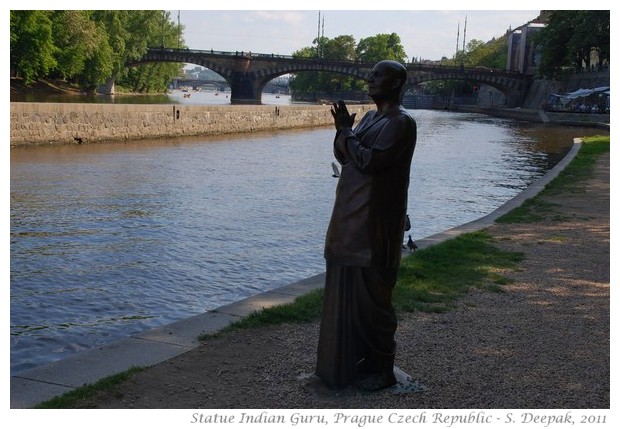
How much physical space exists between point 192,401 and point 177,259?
590 centimetres

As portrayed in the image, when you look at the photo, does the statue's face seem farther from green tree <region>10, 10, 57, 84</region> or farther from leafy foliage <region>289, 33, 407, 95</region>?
leafy foliage <region>289, 33, 407, 95</region>

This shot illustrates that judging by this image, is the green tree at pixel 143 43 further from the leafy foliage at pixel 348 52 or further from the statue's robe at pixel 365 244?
the statue's robe at pixel 365 244

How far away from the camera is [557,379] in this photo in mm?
5277

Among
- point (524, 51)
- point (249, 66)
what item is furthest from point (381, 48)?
point (249, 66)

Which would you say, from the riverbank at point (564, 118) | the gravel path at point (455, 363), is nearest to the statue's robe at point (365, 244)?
the gravel path at point (455, 363)

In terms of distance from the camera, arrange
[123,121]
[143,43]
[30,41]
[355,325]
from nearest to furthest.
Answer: [355,325], [123,121], [30,41], [143,43]

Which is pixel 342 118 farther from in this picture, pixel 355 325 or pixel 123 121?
pixel 123 121

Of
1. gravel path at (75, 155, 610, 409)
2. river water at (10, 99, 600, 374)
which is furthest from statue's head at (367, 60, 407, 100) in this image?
river water at (10, 99, 600, 374)

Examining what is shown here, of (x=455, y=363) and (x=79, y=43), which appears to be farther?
(x=79, y=43)

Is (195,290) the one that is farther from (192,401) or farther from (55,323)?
(192,401)

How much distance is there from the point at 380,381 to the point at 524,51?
96167 millimetres

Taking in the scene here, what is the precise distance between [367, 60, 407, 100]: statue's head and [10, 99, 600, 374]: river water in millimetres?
3682

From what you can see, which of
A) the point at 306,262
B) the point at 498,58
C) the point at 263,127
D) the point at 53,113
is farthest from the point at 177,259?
the point at 498,58

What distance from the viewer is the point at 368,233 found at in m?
4.73
